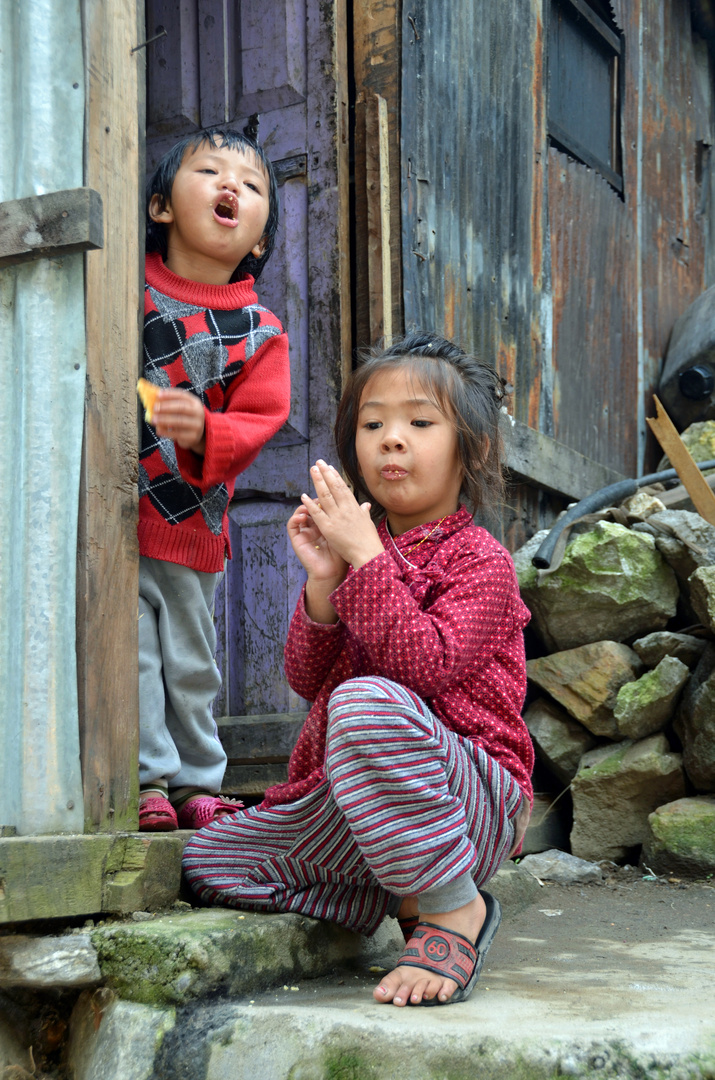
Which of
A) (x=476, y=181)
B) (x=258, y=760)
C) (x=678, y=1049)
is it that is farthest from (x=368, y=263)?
(x=678, y=1049)

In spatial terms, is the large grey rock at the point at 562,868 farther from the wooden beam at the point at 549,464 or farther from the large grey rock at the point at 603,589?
the wooden beam at the point at 549,464

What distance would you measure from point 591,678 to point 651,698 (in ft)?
0.82

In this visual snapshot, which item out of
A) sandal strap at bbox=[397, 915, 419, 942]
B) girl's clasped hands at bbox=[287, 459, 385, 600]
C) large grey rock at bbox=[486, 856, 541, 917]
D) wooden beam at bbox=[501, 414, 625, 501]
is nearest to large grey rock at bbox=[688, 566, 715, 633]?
wooden beam at bbox=[501, 414, 625, 501]

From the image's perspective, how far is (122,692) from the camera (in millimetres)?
1903

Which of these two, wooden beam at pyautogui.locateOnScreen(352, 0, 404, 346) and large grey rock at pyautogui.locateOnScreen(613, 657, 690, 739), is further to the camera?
large grey rock at pyautogui.locateOnScreen(613, 657, 690, 739)

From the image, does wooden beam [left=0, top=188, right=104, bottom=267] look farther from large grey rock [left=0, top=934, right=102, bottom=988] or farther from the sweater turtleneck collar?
large grey rock [left=0, top=934, right=102, bottom=988]

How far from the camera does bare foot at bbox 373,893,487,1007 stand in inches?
63.4

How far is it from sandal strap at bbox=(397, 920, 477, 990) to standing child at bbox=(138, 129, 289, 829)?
0.74 meters

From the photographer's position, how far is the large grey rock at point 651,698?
3715 mm

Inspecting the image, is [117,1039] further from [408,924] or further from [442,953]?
[408,924]

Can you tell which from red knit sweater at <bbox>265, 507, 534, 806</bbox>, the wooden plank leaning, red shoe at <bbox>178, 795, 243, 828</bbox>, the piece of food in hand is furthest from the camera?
the wooden plank leaning

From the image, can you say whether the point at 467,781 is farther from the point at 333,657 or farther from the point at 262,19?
the point at 262,19

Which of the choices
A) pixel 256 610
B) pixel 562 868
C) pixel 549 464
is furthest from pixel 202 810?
pixel 549 464

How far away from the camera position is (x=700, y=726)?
3.60 meters
